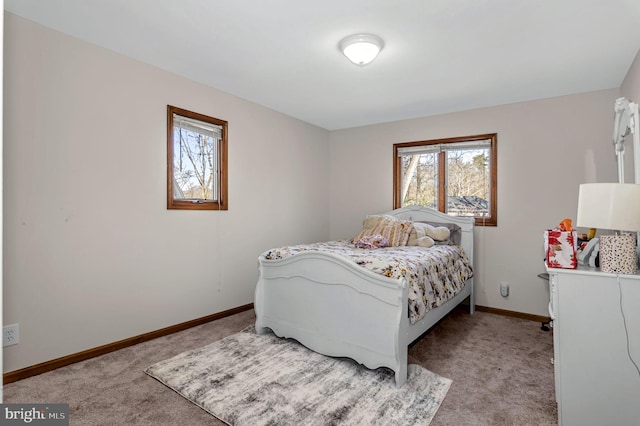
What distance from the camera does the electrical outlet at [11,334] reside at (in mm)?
2217

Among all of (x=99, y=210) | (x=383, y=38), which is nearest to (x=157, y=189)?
(x=99, y=210)

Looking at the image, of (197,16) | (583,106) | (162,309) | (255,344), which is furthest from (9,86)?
(583,106)

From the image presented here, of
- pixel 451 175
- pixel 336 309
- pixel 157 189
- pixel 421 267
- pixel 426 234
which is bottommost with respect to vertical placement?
pixel 336 309

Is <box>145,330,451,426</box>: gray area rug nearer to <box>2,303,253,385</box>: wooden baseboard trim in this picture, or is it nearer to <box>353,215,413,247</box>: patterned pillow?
<box>2,303,253,385</box>: wooden baseboard trim

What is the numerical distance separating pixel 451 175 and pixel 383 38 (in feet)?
7.18

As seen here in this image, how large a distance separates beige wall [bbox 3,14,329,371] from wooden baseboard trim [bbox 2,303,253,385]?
4 centimetres

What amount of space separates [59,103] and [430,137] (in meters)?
3.62

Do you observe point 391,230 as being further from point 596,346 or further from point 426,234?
point 596,346

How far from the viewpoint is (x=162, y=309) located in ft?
10.1

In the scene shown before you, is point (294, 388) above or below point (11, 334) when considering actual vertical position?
below

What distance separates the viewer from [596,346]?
1.76 meters

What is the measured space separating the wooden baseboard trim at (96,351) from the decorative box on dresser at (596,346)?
282 cm

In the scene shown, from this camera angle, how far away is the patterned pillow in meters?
3.60

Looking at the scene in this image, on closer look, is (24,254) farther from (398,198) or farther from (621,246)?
(398,198)
